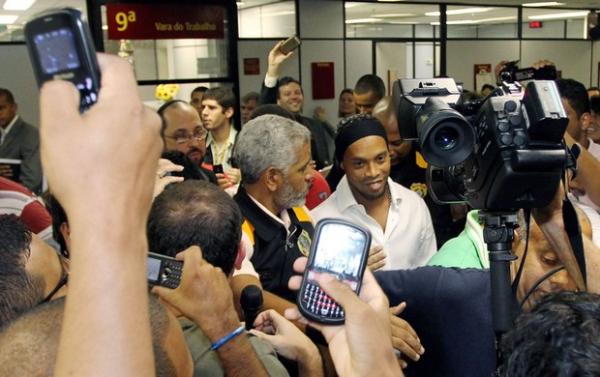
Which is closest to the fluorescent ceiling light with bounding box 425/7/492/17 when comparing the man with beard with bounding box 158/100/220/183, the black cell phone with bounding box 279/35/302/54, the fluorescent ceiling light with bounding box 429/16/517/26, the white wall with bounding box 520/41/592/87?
the fluorescent ceiling light with bounding box 429/16/517/26

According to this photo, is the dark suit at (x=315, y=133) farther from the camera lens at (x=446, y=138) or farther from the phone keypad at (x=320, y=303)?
the phone keypad at (x=320, y=303)

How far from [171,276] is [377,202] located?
1.46 meters

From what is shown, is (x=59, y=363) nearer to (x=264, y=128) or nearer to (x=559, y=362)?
(x=559, y=362)

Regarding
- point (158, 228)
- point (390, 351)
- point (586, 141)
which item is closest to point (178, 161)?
point (158, 228)

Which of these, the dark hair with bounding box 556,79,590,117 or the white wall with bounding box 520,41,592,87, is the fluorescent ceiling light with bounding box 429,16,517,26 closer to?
the white wall with bounding box 520,41,592,87

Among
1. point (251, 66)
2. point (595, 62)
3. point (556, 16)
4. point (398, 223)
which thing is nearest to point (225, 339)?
point (398, 223)

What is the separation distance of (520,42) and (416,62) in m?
1.77

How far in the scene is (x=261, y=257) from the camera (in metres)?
2.21

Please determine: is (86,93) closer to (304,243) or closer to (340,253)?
(340,253)

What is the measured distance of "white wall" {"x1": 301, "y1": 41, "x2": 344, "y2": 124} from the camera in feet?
27.0

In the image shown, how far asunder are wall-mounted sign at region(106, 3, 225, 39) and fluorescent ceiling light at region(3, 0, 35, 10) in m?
0.77

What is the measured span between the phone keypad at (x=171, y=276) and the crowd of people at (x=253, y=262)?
0.04 feet

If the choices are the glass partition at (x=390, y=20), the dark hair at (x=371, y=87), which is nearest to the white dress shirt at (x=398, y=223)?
the dark hair at (x=371, y=87)

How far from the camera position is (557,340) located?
0.87 m
